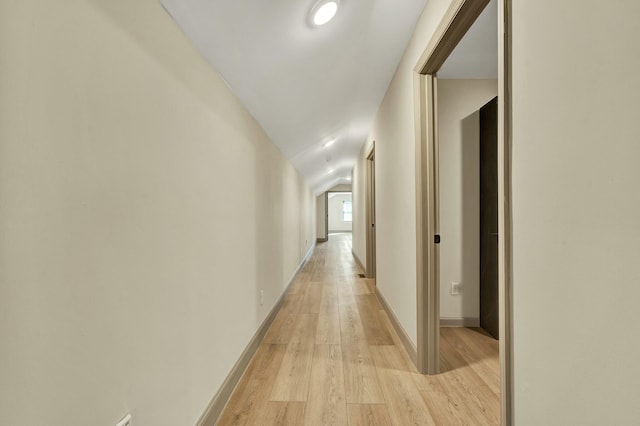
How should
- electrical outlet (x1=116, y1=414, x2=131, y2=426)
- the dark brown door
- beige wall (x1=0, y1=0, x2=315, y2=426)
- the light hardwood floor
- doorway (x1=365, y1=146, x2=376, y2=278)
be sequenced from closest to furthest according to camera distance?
beige wall (x1=0, y1=0, x2=315, y2=426), electrical outlet (x1=116, y1=414, x2=131, y2=426), the light hardwood floor, the dark brown door, doorway (x1=365, y1=146, x2=376, y2=278)

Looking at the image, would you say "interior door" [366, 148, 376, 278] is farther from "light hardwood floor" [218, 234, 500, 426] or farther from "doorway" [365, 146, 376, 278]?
"light hardwood floor" [218, 234, 500, 426]

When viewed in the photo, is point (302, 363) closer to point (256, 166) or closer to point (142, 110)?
point (256, 166)

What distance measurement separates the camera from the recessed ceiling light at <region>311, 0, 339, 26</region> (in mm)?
1677

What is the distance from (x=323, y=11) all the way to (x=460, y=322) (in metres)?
2.86

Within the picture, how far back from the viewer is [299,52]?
200 centimetres

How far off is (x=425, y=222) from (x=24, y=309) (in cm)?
199

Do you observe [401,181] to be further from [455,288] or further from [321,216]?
[321,216]

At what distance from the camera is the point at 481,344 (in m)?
2.72

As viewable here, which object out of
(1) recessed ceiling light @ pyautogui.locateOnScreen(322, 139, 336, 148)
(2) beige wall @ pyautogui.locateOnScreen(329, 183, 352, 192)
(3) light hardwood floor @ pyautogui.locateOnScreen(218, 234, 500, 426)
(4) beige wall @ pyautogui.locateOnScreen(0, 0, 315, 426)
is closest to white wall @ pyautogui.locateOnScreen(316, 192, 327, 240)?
(2) beige wall @ pyautogui.locateOnScreen(329, 183, 352, 192)

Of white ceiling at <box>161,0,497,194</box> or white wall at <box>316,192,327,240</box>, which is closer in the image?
white ceiling at <box>161,0,497,194</box>

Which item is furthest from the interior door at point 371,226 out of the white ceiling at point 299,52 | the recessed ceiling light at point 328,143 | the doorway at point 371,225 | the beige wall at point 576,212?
the beige wall at point 576,212

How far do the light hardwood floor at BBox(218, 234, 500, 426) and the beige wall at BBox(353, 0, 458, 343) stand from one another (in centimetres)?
32

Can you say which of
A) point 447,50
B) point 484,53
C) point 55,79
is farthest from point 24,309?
point 484,53

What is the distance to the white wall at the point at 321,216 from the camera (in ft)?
41.9
